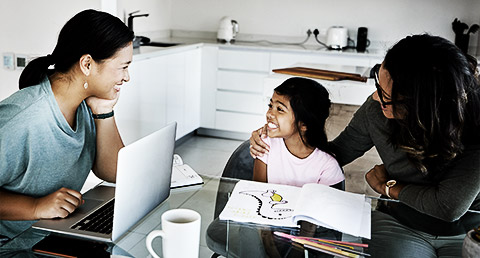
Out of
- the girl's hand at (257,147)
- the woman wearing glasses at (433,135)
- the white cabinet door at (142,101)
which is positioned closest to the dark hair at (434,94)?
the woman wearing glasses at (433,135)

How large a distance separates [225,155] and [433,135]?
9.66ft

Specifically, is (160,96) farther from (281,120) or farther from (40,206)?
(40,206)

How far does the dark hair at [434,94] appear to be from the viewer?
141 centimetres

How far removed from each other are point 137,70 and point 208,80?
4.20 feet

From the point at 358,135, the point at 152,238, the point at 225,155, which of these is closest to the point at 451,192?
the point at 358,135

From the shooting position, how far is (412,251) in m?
1.25

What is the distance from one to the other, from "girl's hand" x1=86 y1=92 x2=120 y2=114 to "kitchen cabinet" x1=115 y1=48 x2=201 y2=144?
170cm

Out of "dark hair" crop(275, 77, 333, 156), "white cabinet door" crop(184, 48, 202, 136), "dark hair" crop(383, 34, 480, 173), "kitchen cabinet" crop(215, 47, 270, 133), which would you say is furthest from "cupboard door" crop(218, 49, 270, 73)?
"dark hair" crop(383, 34, 480, 173)

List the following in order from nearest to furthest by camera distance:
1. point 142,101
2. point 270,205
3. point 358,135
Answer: point 270,205, point 358,135, point 142,101

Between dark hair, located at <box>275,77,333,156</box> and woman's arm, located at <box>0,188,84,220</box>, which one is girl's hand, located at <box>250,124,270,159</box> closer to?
dark hair, located at <box>275,77,333,156</box>

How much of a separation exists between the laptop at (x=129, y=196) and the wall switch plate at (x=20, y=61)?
1.66 metres

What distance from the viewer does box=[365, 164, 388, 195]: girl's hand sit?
1705 millimetres

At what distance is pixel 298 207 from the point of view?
4.33 ft

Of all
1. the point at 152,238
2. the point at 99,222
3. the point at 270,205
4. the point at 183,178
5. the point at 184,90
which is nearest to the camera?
the point at 152,238
